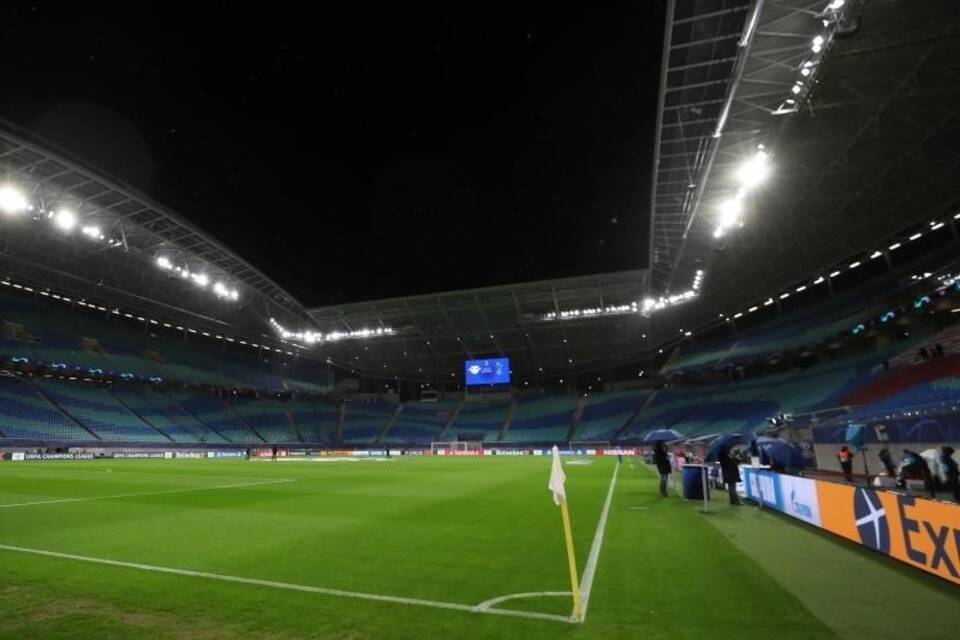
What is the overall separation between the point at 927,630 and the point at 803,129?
82.1ft

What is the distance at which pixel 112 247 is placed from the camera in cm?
3475

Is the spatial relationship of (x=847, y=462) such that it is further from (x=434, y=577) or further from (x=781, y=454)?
(x=434, y=577)

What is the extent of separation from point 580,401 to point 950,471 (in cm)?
5511

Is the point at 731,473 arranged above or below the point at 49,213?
below

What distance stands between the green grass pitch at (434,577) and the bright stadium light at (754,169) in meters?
16.6

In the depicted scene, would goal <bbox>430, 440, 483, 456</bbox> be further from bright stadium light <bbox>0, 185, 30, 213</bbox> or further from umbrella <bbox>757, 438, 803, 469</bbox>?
umbrella <bbox>757, 438, 803, 469</bbox>

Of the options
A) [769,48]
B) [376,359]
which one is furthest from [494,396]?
[769,48]

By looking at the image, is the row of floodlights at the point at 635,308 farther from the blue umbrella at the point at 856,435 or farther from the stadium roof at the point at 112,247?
the stadium roof at the point at 112,247

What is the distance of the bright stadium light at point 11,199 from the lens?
2573cm

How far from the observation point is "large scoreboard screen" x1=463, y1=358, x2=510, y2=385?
55397mm

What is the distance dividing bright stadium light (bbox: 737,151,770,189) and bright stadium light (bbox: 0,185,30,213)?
3568cm

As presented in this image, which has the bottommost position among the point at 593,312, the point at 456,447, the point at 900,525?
the point at 456,447

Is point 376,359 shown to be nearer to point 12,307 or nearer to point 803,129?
point 12,307

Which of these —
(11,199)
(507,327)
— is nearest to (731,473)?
(11,199)
